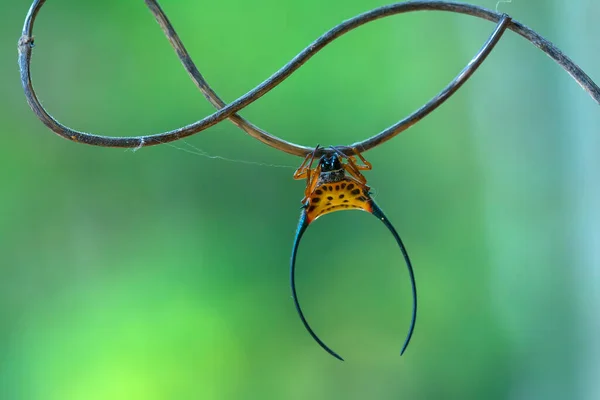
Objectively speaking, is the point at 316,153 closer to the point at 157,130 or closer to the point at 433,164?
the point at 157,130

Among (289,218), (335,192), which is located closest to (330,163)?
(335,192)

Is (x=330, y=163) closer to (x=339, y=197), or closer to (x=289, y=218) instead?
(x=339, y=197)

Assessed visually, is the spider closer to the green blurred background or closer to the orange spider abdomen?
the orange spider abdomen

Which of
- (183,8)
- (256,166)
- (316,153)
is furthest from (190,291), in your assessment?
(316,153)

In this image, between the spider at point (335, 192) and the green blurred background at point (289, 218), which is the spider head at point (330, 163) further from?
the green blurred background at point (289, 218)

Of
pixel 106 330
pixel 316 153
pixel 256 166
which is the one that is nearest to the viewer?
pixel 316 153

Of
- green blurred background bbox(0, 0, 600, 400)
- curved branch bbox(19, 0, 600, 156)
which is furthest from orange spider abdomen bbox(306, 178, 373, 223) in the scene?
green blurred background bbox(0, 0, 600, 400)
